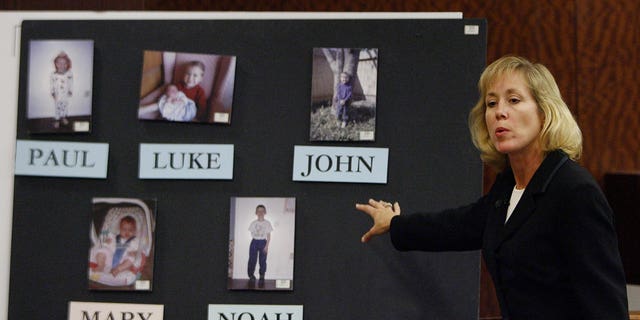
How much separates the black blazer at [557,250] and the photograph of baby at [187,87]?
2.86ft

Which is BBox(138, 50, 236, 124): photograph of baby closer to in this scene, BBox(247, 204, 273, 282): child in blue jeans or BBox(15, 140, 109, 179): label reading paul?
BBox(15, 140, 109, 179): label reading paul

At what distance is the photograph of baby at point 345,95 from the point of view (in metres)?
2.67

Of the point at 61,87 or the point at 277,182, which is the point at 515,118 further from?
the point at 61,87

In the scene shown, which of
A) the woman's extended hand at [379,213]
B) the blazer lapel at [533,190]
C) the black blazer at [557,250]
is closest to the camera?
the black blazer at [557,250]

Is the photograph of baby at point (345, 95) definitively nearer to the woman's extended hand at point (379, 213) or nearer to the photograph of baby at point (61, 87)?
the woman's extended hand at point (379, 213)

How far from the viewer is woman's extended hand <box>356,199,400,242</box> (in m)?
2.57

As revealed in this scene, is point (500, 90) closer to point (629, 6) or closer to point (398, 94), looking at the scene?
point (398, 94)

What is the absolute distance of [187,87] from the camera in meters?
2.69

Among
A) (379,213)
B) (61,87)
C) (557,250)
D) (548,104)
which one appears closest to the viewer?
(557,250)

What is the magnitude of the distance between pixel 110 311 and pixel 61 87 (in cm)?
66

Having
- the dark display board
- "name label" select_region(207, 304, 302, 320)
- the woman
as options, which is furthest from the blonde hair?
"name label" select_region(207, 304, 302, 320)

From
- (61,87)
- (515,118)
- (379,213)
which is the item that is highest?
(61,87)

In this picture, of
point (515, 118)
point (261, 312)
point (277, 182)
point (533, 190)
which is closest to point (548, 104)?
point (515, 118)

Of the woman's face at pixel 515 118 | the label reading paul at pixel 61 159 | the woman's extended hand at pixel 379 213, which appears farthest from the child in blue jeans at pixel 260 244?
the woman's face at pixel 515 118
